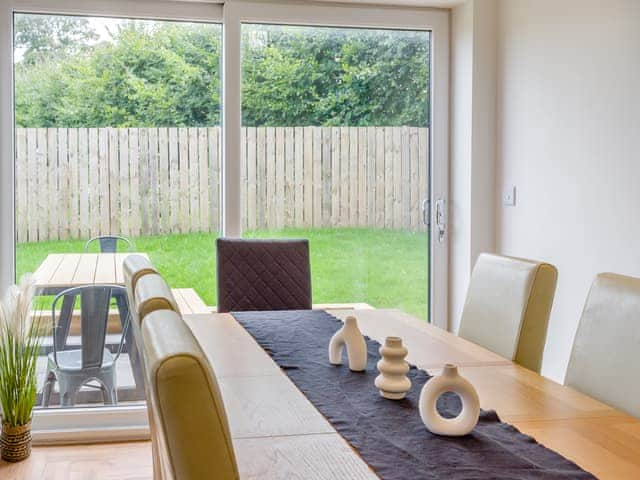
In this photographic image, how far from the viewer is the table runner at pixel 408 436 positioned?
124 cm

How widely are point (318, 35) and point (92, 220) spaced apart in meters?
1.49

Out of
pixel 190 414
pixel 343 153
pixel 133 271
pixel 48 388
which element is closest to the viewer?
pixel 190 414

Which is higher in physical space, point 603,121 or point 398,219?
point 603,121

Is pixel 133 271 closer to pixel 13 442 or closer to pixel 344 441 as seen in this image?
pixel 344 441

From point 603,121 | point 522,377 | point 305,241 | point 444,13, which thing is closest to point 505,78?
point 444,13

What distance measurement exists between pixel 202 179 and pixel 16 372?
1293mm

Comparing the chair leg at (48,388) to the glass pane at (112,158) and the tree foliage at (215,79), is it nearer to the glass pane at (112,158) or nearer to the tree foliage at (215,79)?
the glass pane at (112,158)

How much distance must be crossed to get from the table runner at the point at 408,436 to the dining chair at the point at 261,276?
1165mm

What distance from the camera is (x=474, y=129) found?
3.97m

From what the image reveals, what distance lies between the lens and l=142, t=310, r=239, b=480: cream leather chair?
2.79ft

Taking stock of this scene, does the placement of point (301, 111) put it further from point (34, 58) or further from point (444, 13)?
point (34, 58)

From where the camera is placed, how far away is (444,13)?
4148mm

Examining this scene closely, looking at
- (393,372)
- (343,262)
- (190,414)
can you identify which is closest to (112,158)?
(343,262)

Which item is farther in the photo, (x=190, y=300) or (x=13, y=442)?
(x=190, y=300)
